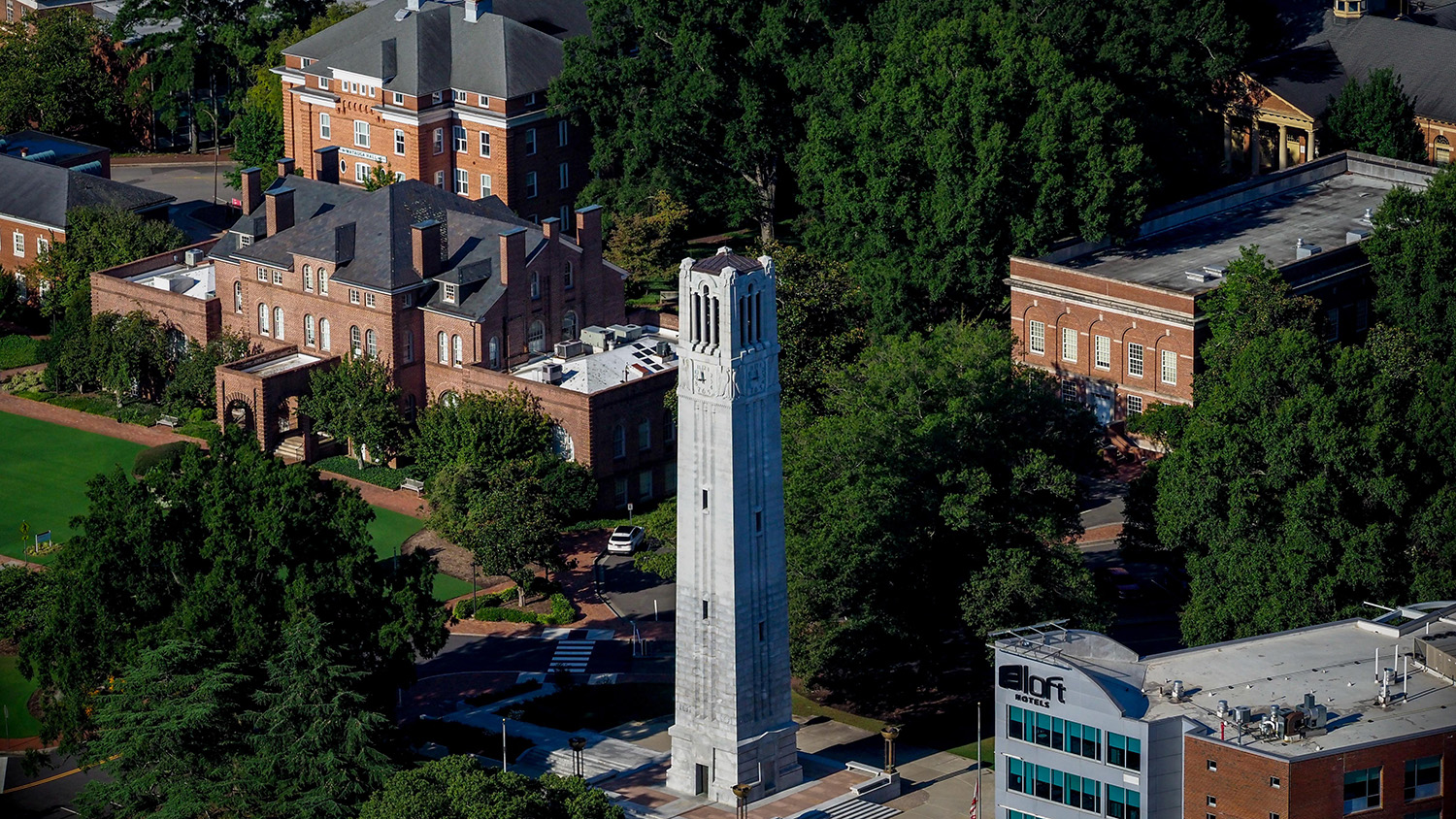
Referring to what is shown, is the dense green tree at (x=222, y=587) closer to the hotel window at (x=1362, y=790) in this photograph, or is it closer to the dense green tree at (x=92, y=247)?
the hotel window at (x=1362, y=790)

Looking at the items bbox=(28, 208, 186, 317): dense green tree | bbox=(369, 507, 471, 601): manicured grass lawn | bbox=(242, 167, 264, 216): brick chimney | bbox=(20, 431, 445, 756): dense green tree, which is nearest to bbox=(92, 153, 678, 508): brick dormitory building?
bbox=(242, 167, 264, 216): brick chimney

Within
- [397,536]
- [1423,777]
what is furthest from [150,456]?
[1423,777]

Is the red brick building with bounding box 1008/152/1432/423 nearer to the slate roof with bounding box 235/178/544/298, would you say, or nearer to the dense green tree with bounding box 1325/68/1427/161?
the dense green tree with bounding box 1325/68/1427/161

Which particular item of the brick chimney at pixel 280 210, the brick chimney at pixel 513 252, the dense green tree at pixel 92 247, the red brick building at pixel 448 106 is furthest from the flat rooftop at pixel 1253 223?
the dense green tree at pixel 92 247

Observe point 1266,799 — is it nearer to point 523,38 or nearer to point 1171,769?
point 1171,769

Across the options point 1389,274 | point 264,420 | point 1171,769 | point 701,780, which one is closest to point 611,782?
point 701,780

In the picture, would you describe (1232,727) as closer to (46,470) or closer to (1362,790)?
(1362,790)
